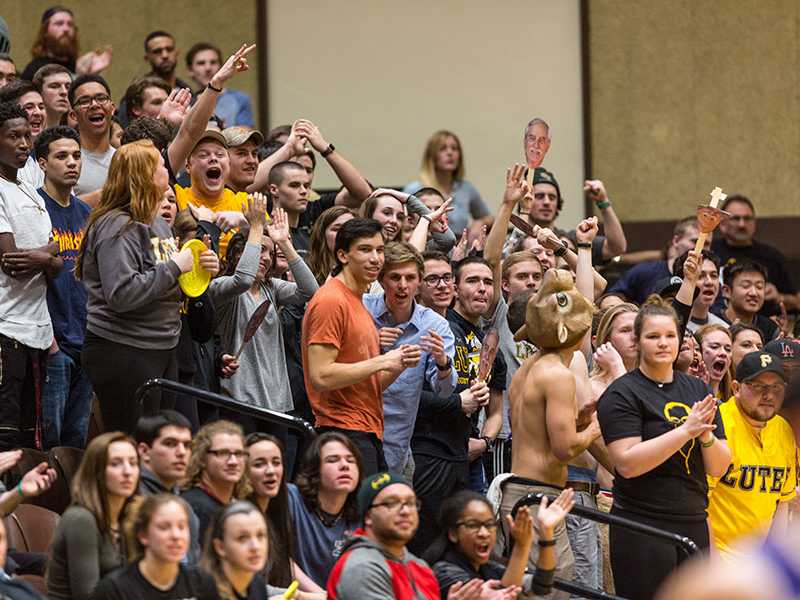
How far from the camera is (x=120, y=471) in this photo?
5.19 m

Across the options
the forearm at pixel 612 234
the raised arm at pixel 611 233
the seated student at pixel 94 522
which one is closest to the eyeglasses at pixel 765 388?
the seated student at pixel 94 522

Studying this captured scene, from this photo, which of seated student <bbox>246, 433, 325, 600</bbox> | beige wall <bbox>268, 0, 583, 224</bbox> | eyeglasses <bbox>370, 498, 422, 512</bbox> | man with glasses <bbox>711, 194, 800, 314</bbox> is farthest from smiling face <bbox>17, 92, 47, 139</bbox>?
beige wall <bbox>268, 0, 583, 224</bbox>

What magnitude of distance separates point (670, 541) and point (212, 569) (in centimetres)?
177

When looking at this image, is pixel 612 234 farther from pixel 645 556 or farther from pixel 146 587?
pixel 146 587

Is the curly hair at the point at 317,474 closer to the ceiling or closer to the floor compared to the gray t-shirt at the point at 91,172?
closer to the floor

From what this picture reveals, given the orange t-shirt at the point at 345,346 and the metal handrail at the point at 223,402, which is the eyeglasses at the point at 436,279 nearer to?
the orange t-shirt at the point at 345,346

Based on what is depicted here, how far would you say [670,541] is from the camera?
5.81 m

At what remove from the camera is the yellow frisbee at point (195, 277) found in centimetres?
616

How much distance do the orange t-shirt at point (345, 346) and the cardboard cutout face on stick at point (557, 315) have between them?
26.7 inches

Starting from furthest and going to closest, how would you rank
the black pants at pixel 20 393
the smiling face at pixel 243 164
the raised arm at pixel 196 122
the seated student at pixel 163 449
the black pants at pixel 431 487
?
the smiling face at pixel 243 164, the raised arm at pixel 196 122, the black pants at pixel 431 487, the black pants at pixel 20 393, the seated student at pixel 163 449

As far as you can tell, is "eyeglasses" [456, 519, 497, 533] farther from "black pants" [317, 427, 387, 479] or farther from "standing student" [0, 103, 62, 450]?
"standing student" [0, 103, 62, 450]

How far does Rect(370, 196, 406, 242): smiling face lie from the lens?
7.75 meters

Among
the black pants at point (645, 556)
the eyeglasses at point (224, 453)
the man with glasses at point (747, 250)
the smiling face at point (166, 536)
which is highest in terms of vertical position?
the man with glasses at point (747, 250)

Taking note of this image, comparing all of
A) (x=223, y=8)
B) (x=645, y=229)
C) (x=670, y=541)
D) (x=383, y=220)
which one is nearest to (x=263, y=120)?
(x=223, y=8)
